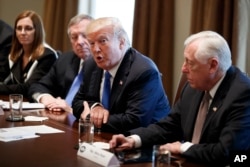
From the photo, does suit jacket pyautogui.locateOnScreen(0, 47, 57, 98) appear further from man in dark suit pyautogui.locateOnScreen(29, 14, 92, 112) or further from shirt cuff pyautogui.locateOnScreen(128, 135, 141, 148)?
shirt cuff pyautogui.locateOnScreen(128, 135, 141, 148)

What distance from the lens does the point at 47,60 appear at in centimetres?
386

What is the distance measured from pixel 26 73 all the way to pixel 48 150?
7.18ft

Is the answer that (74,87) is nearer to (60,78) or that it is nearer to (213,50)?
(60,78)

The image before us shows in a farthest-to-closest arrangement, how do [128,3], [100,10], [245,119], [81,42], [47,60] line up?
[100,10], [128,3], [47,60], [81,42], [245,119]

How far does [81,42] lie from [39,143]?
4.78ft

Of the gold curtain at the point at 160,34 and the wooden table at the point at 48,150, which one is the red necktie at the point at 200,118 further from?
the gold curtain at the point at 160,34

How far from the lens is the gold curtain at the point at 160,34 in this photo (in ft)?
12.6

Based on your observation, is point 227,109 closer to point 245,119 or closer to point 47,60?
point 245,119

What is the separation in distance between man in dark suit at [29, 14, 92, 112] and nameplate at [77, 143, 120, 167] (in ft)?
4.15

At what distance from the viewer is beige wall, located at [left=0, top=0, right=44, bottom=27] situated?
5832 mm

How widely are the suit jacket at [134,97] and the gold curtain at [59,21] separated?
2.42 meters

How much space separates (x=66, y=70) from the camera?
3.49 metres

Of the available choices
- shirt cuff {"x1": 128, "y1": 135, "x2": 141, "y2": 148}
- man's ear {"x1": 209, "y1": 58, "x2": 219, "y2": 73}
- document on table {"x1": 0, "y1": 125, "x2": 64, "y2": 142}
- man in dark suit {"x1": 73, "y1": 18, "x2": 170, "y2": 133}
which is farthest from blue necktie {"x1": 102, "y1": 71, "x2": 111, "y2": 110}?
man's ear {"x1": 209, "y1": 58, "x2": 219, "y2": 73}

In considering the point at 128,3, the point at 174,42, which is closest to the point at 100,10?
the point at 128,3
